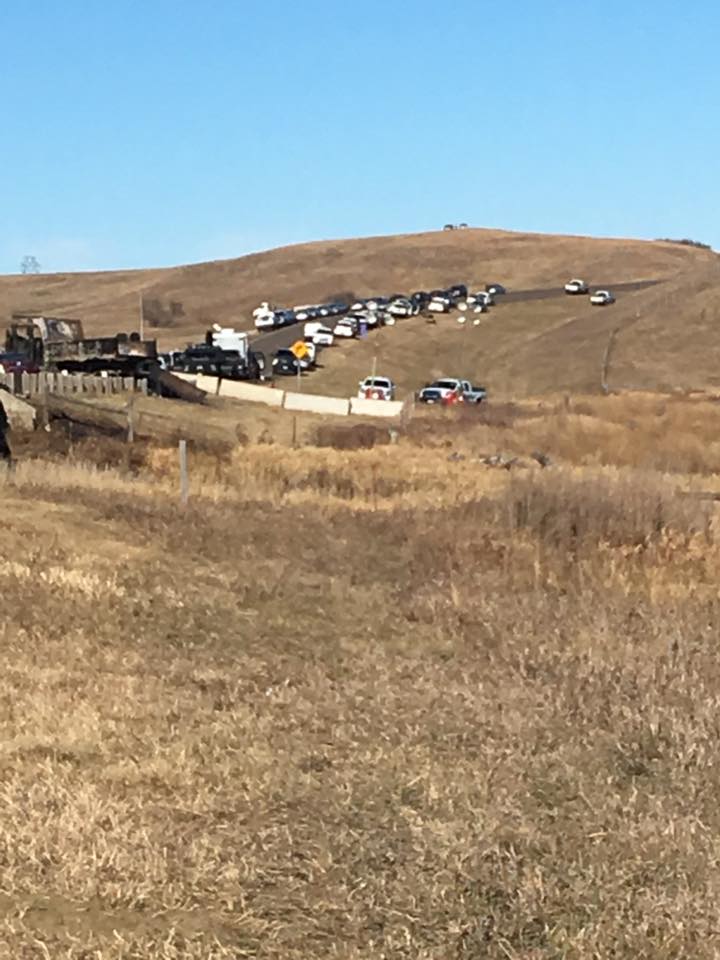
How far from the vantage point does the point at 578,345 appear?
285 ft

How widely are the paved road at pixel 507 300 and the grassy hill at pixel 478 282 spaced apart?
356 cm

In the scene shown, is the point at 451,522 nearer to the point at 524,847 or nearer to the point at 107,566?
the point at 107,566

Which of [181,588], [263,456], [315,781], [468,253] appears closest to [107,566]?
[181,588]

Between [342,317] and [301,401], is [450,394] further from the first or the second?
[342,317]

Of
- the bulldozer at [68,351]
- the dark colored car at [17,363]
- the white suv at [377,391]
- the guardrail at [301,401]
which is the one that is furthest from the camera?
the white suv at [377,391]

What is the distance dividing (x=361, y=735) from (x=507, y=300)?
4400 inches

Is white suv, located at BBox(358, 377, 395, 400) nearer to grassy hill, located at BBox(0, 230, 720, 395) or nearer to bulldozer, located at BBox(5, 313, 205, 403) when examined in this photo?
bulldozer, located at BBox(5, 313, 205, 403)

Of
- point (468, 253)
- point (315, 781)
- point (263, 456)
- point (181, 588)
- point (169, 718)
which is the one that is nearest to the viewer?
point (315, 781)

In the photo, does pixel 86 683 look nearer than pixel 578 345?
Yes

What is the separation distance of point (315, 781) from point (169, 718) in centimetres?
147

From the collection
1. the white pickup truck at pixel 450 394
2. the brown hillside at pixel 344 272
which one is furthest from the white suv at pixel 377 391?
the brown hillside at pixel 344 272

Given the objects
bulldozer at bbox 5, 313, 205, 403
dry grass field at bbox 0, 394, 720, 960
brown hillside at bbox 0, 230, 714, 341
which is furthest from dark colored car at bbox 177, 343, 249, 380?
brown hillside at bbox 0, 230, 714, 341

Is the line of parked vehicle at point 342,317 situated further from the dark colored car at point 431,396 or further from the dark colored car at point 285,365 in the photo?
the dark colored car at point 431,396

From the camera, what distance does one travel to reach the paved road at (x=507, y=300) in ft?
291
